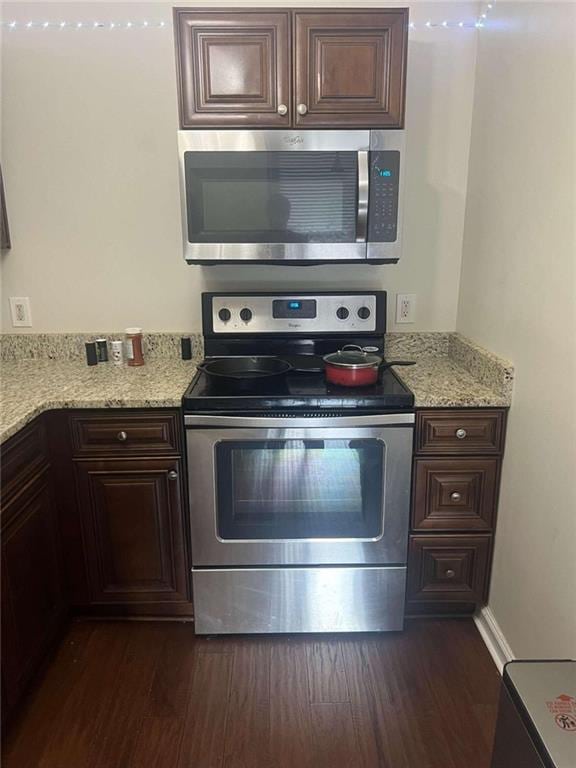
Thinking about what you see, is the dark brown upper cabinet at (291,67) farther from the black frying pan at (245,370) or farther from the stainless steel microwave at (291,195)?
the black frying pan at (245,370)

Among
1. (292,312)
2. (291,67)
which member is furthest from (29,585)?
(291,67)

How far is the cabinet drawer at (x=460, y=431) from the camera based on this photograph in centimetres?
172

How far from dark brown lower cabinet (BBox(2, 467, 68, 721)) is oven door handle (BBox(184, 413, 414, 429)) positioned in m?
0.54

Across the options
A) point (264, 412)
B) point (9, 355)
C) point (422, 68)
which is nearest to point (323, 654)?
point (264, 412)

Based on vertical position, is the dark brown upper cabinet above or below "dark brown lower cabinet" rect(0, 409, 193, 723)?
above

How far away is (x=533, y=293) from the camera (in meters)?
1.52

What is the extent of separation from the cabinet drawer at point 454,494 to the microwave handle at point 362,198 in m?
0.79

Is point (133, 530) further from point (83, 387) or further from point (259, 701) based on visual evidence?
point (259, 701)

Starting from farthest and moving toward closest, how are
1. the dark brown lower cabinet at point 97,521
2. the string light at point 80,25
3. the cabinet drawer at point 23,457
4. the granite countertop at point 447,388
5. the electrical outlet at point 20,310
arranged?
the electrical outlet at point 20,310
the string light at point 80,25
the granite countertop at point 447,388
the dark brown lower cabinet at point 97,521
the cabinet drawer at point 23,457

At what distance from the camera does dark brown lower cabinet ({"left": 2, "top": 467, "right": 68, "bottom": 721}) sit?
1.44m

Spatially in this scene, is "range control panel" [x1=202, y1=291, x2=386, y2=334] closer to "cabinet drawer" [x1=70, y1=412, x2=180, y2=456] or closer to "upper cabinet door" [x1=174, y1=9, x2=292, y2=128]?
"cabinet drawer" [x1=70, y1=412, x2=180, y2=456]

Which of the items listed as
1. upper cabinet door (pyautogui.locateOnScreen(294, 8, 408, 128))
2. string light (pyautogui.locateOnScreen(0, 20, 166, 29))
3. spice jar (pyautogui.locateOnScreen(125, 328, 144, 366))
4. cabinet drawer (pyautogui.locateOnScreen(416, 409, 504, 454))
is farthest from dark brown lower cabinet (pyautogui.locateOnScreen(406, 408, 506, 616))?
string light (pyautogui.locateOnScreen(0, 20, 166, 29))

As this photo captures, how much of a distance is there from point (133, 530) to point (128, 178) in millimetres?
1364

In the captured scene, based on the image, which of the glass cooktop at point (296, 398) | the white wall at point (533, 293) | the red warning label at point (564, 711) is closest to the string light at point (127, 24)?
the white wall at point (533, 293)
